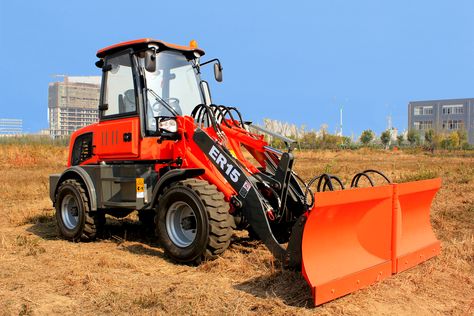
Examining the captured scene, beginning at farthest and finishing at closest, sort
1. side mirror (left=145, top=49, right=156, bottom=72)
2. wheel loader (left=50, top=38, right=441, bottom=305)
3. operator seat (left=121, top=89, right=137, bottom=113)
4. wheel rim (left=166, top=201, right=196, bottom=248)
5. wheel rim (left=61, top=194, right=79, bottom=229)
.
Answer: wheel rim (left=61, top=194, right=79, bottom=229) → operator seat (left=121, top=89, right=137, bottom=113) → side mirror (left=145, top=49, right=156, bottom=72) → wheel rim (left=166, top=201, right=196, bottom=248) → wheel loader (left=50, top=38, right=441, bottom=305)

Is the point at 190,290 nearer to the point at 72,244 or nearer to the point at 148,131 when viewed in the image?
the point at 148,131

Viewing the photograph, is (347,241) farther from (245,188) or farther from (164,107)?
(164,107)

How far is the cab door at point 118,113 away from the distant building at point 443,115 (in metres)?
82.3

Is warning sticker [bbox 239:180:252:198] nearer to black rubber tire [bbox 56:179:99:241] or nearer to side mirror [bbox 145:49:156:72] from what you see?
side mirror [bbox 145:49:156:72]

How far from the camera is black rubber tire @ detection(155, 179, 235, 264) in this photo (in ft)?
18.4

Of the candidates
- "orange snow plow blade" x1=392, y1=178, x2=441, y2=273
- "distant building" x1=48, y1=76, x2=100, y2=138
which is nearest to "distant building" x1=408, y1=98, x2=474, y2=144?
"distant building" x1=48, y1=76, x2=100, y2=138

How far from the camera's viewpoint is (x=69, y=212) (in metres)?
8.14

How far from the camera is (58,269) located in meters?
5.88

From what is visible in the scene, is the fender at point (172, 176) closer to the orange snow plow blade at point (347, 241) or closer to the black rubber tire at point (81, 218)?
the black rubber tire at point (81, 218)

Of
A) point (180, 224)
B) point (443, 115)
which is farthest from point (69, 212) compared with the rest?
point (443, 115)

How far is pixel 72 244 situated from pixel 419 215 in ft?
16.6

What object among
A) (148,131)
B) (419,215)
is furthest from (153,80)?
(419,215)

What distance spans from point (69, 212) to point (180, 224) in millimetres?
2769

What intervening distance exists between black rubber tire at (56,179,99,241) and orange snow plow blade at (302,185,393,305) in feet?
13.8
